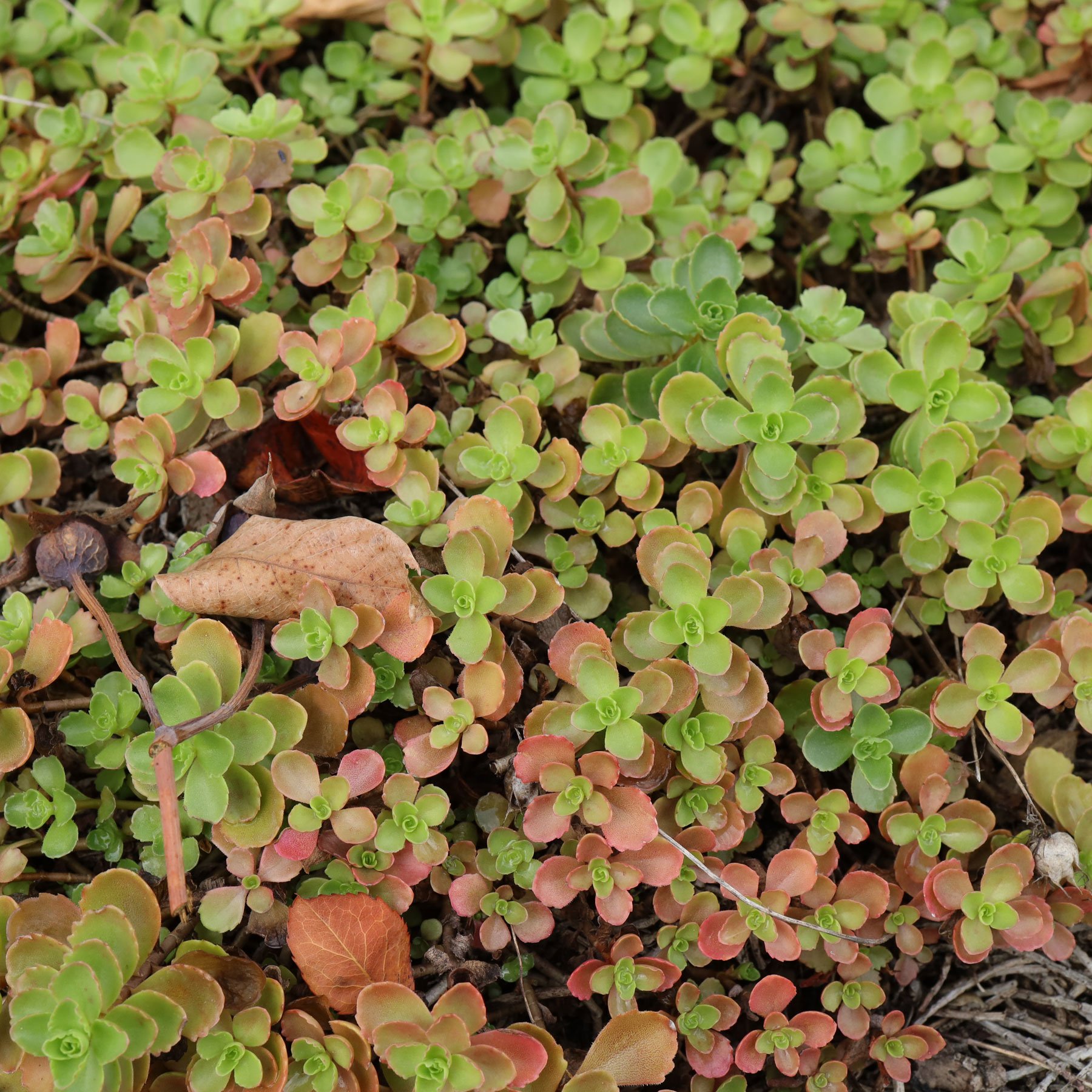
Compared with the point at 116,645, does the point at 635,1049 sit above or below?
below

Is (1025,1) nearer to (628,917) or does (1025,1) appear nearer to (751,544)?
(751,544)

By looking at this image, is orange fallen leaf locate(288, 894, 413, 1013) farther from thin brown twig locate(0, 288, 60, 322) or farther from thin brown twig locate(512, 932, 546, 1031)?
thin brown twig locate(0, 288, 60, 322)

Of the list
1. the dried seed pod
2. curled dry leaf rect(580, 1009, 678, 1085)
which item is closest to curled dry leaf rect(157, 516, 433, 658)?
the dried seed pod

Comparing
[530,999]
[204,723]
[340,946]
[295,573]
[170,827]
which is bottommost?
[530,999]

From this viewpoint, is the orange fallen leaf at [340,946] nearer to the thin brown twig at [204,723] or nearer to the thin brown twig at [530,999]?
the thin brown twig at [530,999]

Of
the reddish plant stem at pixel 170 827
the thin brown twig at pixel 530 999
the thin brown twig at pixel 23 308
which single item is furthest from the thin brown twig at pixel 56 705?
the thin brown twig at pixel 23 308

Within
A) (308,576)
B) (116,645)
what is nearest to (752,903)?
(308,576)

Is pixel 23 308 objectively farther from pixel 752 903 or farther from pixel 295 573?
pixel 752 903
